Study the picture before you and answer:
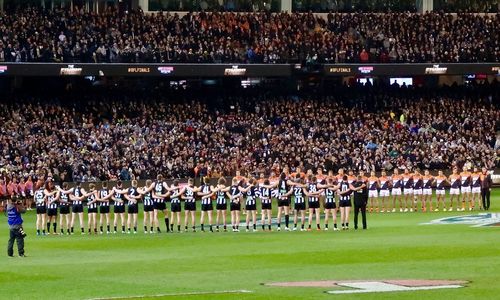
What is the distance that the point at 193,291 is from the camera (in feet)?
93.9

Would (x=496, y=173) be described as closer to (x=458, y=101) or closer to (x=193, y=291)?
(x=458, y=101)

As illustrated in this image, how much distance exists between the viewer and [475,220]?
50031 millimetres

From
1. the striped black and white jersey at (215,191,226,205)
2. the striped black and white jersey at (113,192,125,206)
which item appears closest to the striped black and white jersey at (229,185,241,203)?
the striped black and white jersey at (215,191,226,205)

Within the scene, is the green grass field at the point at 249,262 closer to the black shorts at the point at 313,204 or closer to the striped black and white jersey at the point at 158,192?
the black shorts at the point at 313,204

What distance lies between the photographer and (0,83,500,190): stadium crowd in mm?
63281

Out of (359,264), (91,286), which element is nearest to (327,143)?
(359,264)

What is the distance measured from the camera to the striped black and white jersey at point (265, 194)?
46281 millimetres

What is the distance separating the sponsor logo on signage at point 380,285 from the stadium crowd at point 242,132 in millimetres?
29775

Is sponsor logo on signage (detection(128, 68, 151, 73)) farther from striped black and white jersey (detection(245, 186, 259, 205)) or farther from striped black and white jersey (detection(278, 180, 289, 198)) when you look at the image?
striped black and white jersey (detection(278, 180, 289, 198))

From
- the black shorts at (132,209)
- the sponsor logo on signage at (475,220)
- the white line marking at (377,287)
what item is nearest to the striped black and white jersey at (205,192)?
the black shorts at (132,209)

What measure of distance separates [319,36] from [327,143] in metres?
8.46

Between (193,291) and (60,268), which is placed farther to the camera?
(60,268)

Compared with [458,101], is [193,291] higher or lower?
lower

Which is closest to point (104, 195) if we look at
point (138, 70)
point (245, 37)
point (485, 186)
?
point (485, 186)
